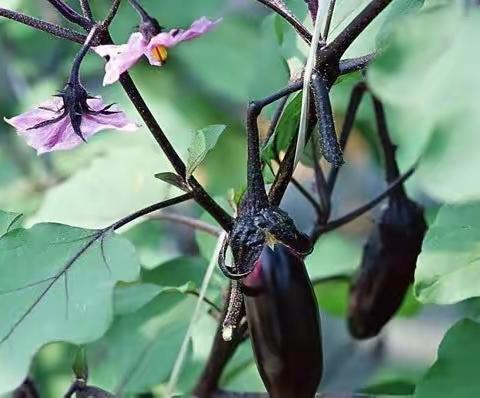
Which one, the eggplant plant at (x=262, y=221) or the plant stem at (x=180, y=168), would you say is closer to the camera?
the eggplant plant at (x=262, y=221)

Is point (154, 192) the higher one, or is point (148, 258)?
point (154, 192)

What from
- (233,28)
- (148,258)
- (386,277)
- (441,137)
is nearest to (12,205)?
(148,258)

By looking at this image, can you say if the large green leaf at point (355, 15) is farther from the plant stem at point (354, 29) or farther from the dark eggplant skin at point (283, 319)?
the dark eggplant skin at point (283, 319)

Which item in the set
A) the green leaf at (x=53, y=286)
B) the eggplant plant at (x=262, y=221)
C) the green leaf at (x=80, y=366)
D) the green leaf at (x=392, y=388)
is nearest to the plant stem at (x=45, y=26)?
the eggplant plant at (x=262, y=221)

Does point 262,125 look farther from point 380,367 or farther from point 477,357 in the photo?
point 380,367

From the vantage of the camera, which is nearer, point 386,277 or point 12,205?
point 386,277

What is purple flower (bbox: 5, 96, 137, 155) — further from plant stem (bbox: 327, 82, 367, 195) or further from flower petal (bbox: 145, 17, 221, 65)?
plant stem (bbox: 327, 82, 367, 195)
